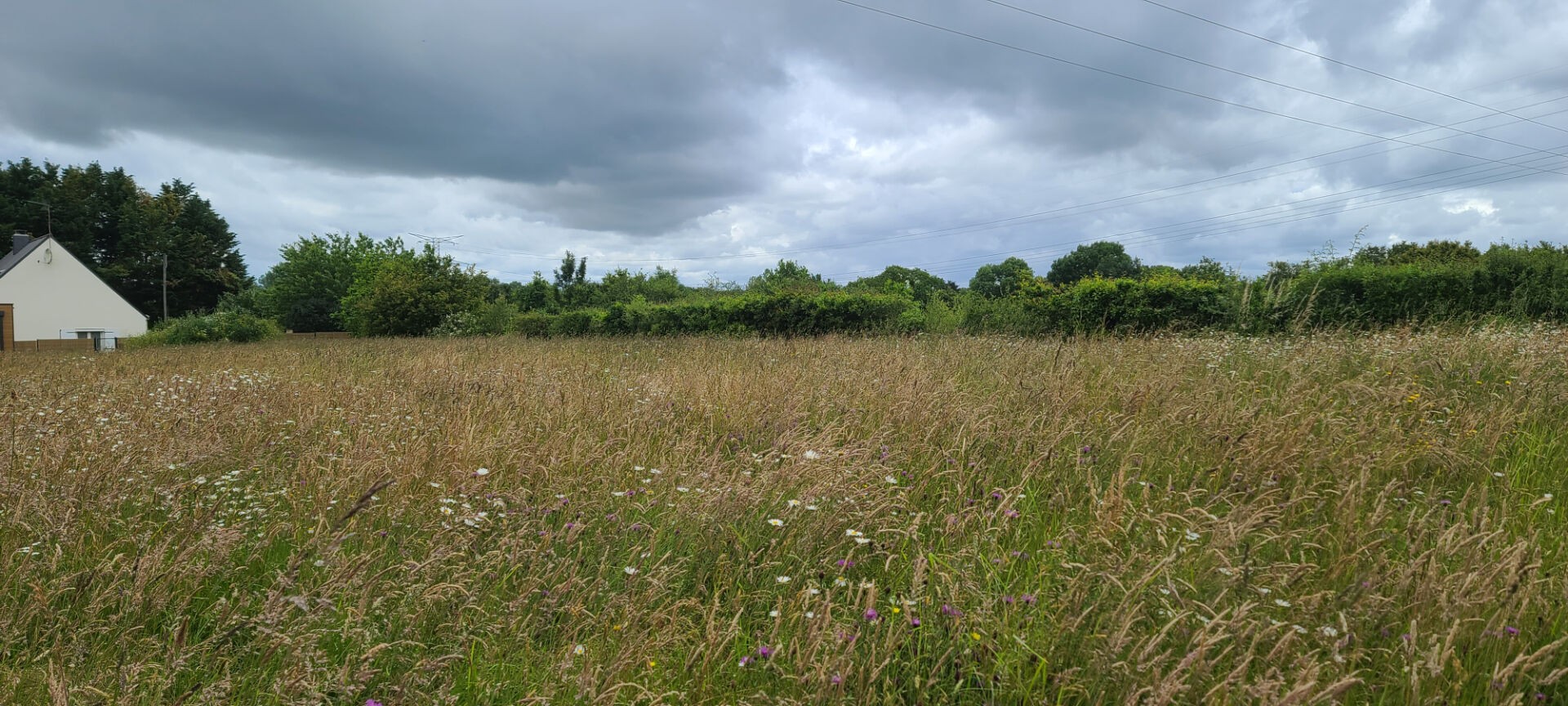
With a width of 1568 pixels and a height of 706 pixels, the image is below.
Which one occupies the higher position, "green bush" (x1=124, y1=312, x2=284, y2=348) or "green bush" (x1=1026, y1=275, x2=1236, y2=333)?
"green bush" (x1=1026, y1=275, x2=1236, y2=333)

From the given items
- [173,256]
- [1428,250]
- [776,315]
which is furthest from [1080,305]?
[173,256]

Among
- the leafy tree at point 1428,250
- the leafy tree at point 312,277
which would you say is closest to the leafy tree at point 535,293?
the leafy tree at point 312,277

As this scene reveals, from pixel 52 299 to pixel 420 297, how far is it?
24.2m

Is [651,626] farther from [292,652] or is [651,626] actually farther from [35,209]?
[35,209]

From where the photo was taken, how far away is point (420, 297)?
102 feet

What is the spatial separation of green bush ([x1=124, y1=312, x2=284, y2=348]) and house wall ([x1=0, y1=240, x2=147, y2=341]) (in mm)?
12185

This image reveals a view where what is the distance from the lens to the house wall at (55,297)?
36.3m

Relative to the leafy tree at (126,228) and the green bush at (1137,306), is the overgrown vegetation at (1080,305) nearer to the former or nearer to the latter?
the green bush at (1137,306)

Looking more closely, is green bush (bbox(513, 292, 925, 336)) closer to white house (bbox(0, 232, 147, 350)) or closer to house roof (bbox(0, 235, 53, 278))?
white house (bbox(0, 232, 147, 350))

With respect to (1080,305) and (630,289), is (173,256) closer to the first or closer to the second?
(630,289)

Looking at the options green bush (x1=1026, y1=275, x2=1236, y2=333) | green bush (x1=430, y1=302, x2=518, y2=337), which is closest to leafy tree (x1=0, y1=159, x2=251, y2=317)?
green bush (x1=430, y1=302, x2=518, y2=337)

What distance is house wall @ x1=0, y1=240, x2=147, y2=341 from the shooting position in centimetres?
3634

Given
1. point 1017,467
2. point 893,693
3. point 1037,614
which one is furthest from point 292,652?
point 1017,467

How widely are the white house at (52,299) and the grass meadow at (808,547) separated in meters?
45.4
